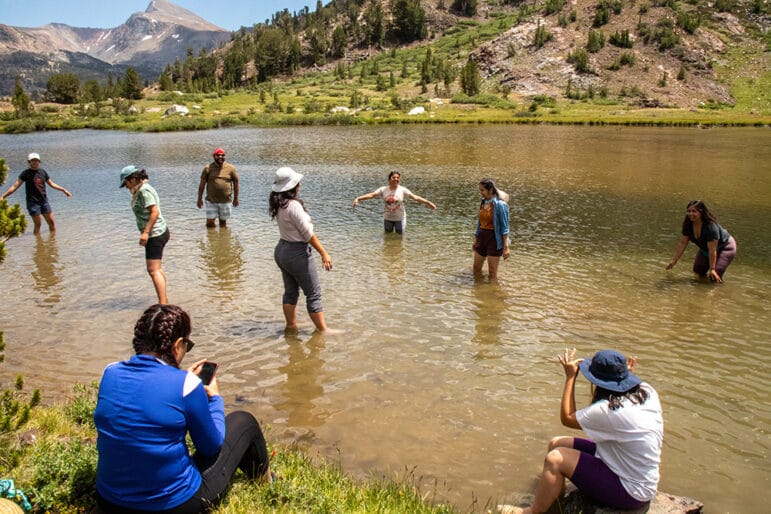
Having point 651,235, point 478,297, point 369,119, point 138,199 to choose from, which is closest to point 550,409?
point 478,297

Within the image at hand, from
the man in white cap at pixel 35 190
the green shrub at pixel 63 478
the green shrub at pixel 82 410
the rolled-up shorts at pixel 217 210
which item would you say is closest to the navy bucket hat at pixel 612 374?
the green shrub at pixel 63 478

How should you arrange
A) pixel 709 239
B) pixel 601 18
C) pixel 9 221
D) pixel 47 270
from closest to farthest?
1. pixel 9 221
2. pixel 709 239
3. pixel 47 270
4. pixel 601 18

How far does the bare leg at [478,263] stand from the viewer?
11867 millimetres

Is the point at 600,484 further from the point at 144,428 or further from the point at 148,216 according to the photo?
the point at 148,216

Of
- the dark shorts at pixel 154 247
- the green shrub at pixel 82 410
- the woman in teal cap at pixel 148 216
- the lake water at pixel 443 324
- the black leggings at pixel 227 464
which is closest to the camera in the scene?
the black leggings at pixel 227 464

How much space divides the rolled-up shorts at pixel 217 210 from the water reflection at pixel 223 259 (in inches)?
15.8

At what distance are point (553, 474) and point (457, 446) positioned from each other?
4.96ft

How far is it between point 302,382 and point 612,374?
429 centimetres

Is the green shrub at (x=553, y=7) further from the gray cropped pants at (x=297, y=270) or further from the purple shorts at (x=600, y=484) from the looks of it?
the purple shorts at (x=600, y=484)

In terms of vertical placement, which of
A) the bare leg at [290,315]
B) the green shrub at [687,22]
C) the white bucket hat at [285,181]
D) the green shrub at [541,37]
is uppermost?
the green shrub at [687,22]

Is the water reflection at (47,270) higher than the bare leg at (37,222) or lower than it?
lower

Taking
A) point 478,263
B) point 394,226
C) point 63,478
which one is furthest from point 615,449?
point 394,226

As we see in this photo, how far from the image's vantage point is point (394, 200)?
1495cm

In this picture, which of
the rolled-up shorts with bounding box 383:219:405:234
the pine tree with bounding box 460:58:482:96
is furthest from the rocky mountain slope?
the rolled-up shorts with bounding box 383:219:405:234
